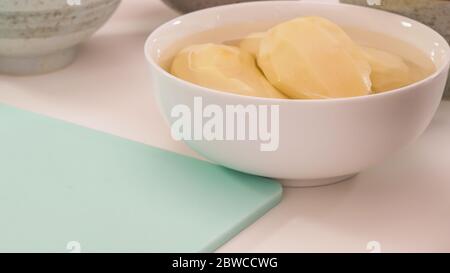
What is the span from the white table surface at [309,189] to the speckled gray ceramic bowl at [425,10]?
0.27 feet

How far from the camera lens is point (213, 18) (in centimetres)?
63

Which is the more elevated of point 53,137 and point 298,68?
point 298,68

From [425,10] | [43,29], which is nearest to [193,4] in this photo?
[43,29]

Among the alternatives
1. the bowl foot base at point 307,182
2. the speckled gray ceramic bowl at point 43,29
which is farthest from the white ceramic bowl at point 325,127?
the speckled gray ceramic bowl at point 43,29

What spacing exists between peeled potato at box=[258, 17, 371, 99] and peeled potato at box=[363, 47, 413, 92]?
0.01 m

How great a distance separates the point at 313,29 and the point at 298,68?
4 cm

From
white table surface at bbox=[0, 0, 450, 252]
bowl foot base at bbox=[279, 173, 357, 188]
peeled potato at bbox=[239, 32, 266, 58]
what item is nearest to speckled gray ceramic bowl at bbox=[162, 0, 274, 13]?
white table surface at bbox=[0, 0, 450, 252]

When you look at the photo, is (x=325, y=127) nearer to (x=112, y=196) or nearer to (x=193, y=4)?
(x=112, y=196)

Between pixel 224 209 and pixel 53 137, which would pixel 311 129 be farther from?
pixel 53 137

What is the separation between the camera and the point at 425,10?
2.04ft

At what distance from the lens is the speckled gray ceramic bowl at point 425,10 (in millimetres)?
617

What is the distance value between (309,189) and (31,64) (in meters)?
0.35

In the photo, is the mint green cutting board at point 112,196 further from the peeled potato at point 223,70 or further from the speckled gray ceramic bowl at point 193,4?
the speckled gray ceramic bowl at point 193,4
